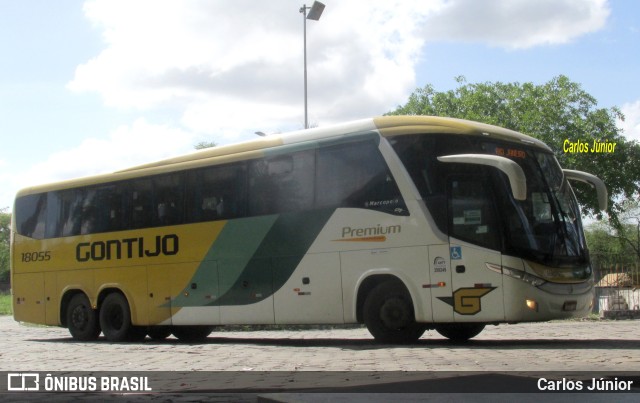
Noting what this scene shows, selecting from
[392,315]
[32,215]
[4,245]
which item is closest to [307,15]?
[32,215]

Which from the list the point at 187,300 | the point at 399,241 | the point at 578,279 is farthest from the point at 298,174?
the point at 578,279

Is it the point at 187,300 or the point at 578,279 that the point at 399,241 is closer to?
Answer: the point at 578,279

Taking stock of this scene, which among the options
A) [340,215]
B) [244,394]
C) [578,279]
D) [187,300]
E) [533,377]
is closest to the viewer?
[244,394]

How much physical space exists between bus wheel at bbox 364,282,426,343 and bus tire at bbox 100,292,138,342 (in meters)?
6.26

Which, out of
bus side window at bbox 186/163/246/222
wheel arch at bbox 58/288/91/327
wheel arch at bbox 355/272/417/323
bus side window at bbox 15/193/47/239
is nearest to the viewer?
wheel arch at bbox 355/272/417/323

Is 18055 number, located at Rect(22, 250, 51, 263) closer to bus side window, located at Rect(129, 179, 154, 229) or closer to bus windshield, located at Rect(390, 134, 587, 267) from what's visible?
bus side window, located at Rect(129, 179, 154, 229)

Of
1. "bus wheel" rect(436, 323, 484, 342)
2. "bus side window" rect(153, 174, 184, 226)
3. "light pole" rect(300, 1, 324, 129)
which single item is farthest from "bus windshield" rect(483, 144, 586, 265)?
"light pole" rect(300, 1, 324, 129)

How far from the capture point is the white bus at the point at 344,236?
1337 cm

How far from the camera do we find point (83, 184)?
64.2ft

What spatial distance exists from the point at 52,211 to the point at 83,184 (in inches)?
46.7

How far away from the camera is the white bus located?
526 inches

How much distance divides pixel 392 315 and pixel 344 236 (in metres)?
1.55

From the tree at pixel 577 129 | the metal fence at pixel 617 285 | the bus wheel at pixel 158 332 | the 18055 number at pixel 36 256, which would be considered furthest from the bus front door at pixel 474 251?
the tree at pixel 577 129

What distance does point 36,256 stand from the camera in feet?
66.6
